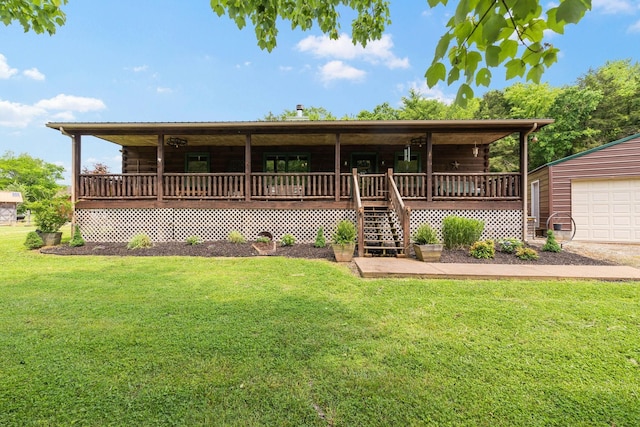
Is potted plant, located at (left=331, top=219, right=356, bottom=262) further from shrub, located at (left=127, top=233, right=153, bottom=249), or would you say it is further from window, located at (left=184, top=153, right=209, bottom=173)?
window, located at (left=184, top=153, right=209, bottom=173)

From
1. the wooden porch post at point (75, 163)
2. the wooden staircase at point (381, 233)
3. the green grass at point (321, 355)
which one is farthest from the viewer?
the wooden porch post at point (75, 163)

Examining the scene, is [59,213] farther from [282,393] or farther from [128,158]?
[282,393]

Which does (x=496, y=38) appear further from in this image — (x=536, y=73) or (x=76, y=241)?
(x=76, y=241)

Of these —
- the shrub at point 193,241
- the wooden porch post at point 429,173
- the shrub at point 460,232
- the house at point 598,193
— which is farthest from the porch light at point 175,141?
the house at point 598,193

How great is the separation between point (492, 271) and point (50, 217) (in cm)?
1133

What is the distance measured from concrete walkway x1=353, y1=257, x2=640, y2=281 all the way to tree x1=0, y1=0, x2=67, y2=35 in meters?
5.41

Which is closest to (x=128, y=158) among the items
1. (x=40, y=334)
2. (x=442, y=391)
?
(x=40, y=334)

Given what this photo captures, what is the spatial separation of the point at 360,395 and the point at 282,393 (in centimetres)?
53

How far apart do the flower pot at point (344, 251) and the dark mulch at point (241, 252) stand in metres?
0.47

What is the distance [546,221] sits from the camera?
38.4ft

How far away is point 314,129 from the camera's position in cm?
949

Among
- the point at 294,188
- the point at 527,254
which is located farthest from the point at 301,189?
the point at 527,254

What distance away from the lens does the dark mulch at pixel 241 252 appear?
6.73 meters

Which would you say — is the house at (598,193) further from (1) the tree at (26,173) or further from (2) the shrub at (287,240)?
(1) the tree at (26,173)
